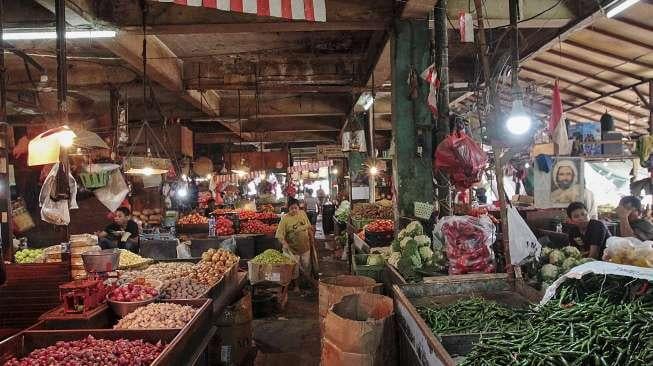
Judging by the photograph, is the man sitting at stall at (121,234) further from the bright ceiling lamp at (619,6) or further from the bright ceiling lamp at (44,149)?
the bright ceiling lamp at (619,6)

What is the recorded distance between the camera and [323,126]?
15867 millimetres

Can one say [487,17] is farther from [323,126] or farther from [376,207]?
[323,126]

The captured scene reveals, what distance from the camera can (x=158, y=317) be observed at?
4.01 meters

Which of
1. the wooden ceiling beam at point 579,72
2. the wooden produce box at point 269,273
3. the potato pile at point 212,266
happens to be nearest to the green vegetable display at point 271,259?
the wooden produce box at point 269,273

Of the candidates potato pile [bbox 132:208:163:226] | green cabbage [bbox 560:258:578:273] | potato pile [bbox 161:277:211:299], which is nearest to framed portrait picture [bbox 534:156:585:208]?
green cabbage [bbox 560:258:578:273]

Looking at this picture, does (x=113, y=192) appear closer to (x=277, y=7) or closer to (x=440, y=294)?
(x=277, y=7)

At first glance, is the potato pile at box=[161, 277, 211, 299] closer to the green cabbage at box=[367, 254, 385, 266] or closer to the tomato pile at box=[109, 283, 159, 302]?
the tomato pile at box=[109, 283, 159, 302]

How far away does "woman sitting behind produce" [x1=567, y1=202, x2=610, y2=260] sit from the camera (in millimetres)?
6715

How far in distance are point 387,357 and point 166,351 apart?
1754mm

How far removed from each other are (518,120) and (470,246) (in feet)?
6.09

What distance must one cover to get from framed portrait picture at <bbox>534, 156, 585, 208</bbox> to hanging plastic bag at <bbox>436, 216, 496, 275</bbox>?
6.25 metres

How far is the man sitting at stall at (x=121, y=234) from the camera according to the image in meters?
8.77

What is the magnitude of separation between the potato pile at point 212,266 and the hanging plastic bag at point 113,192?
182cm

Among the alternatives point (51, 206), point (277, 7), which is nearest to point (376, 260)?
point (277, 7)
